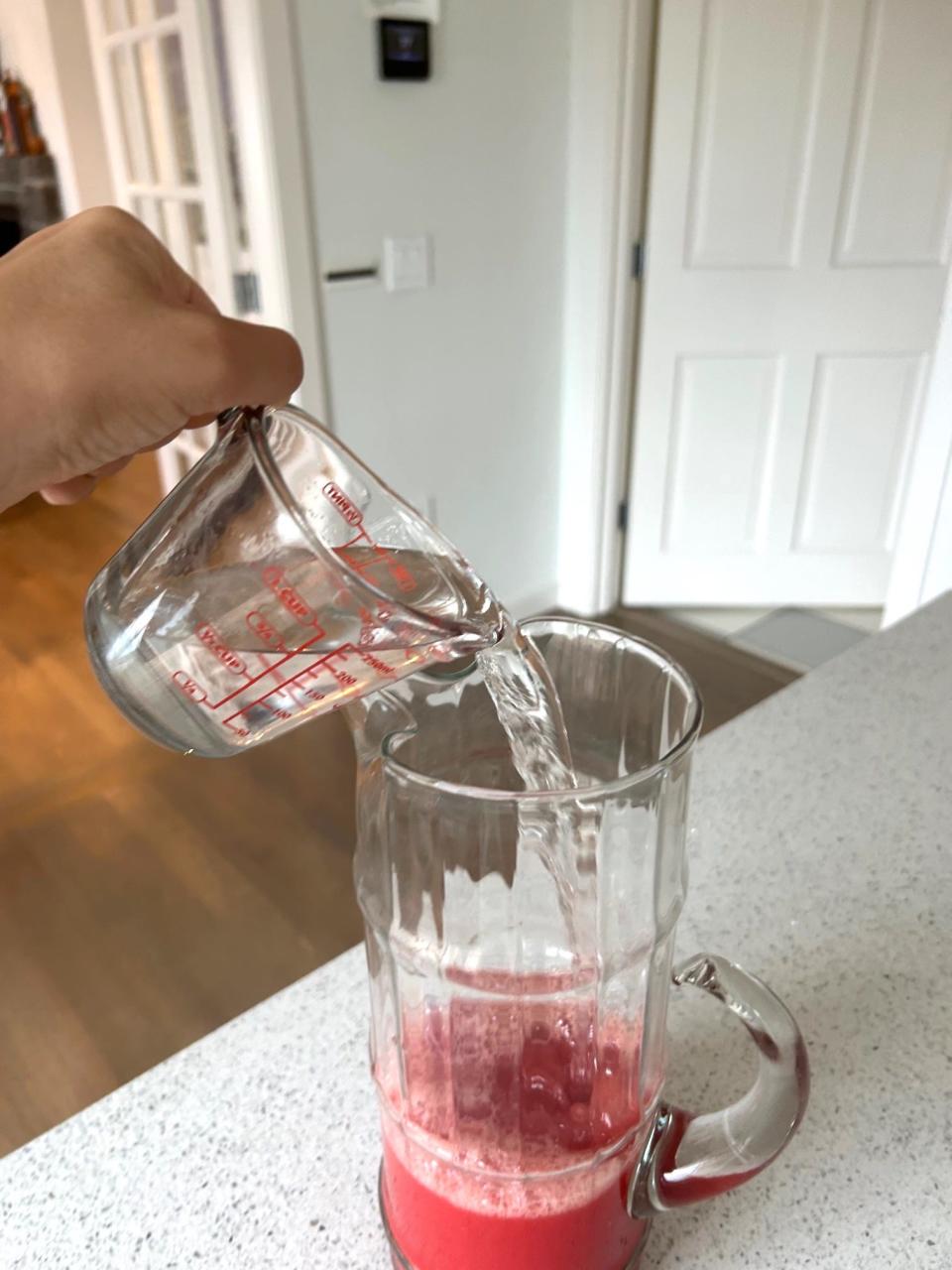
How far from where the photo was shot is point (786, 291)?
8.21ft

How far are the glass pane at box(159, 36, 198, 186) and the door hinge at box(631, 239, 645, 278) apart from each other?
1.04 m

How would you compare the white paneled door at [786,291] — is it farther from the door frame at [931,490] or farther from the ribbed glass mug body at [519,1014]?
the ribbed glass mug body at [519,1014]

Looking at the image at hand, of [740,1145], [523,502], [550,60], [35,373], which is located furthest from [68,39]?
[740,1145]

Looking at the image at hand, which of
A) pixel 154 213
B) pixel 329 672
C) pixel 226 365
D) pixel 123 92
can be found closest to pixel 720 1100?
pixel 329 672

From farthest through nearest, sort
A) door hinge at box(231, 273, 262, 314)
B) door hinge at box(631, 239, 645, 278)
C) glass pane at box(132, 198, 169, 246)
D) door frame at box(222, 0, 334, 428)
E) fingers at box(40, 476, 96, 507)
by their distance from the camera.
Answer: door hinge at box(631, 239, 645, 278) → glass pane at box(132, 198, 169, 246) → door hinge at box(231, 273, 262, 314) → door frame at box(222, 0, 334, 428) → fingers at box(40, 476, 96, 507)

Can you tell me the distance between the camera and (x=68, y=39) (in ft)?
12.6

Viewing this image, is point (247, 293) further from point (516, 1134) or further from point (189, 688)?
point (516, 1134)

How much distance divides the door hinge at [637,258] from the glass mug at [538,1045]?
2251mm

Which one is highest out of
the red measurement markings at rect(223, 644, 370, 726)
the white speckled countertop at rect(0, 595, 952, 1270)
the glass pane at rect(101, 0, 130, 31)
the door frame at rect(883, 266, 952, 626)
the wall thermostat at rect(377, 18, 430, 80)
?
the glass pane at rect(101, 0, 130, 31)

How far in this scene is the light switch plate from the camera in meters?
2.21

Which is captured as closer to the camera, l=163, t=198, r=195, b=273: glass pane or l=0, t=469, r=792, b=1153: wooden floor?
l=0, t=469, r=792, b=1153: wooden floor

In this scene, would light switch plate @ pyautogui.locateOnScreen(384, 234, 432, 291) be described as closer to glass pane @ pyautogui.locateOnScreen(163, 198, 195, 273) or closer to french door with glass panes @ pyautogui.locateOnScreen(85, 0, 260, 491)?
french door with glass panes @ pyautogui.locateOnScreen(85, 0, 260, 491)

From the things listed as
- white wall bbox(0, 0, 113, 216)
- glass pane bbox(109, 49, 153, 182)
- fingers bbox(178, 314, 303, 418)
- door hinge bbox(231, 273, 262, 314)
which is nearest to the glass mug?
fingers bbox(178, 314, 303, 418)

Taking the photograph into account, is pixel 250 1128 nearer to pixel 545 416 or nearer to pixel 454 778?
pixel 454 778
